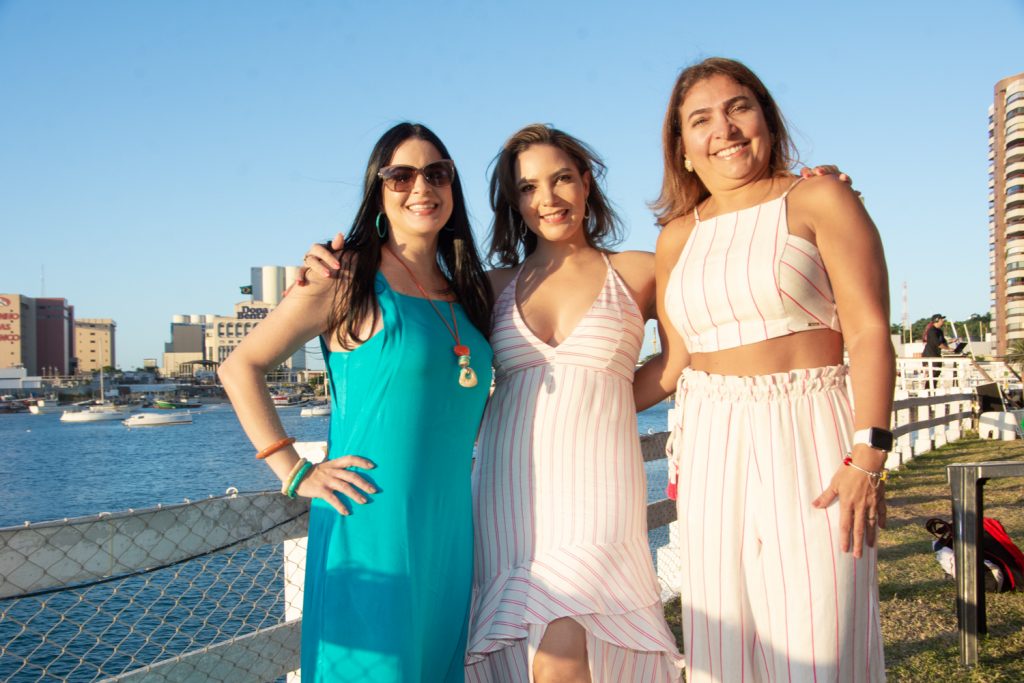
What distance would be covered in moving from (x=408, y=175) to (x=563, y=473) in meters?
1.10

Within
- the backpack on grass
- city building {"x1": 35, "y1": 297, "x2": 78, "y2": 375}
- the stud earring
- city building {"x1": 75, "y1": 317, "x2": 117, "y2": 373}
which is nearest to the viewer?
the stud earring

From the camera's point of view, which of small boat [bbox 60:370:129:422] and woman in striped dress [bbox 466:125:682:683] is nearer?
woman in striped dress [bbox 466:125:682:683]

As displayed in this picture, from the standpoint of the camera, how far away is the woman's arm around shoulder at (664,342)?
261 cm

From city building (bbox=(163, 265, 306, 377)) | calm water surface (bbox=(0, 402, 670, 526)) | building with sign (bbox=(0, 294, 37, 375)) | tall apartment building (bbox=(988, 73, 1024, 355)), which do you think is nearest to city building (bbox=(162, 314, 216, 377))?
city building (bbox=(163, 265, 306, 377))

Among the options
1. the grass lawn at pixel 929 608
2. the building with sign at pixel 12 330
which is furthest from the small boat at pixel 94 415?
the grass lawn at pixel 929 608

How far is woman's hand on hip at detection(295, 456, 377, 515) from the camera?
91.0 inches

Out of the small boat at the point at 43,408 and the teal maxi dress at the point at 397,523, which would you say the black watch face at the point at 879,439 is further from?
the small boat at the point at 43,408

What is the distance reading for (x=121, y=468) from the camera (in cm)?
3850

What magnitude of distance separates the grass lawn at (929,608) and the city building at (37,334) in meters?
159

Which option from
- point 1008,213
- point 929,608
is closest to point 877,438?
point 929,608

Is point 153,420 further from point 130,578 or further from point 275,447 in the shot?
point 275,447

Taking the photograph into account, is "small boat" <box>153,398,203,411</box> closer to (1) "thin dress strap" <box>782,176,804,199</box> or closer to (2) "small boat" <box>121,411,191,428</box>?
(2) "small boat" <box>121,411,191,428</box>

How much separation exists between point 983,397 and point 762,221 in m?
15.6

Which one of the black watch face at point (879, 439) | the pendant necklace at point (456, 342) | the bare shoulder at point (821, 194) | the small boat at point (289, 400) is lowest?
the small boat at point (289, 400)
